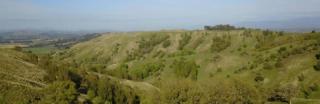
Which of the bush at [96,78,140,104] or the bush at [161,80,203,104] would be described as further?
the bush at [96,78,140,104]

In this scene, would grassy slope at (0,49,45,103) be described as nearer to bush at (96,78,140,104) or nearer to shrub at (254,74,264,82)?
bush at (96,78,140,104)

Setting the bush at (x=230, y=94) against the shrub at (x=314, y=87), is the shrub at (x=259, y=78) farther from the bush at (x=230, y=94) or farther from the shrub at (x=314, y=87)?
the bush at (x=230, y=94)

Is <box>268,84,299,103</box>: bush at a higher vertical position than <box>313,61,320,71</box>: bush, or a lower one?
lower

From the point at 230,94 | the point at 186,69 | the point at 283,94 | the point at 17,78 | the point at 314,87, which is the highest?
the point at 17,78

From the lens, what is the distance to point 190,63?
509 ft

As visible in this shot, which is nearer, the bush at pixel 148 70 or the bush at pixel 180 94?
the bush at pixel 180 94

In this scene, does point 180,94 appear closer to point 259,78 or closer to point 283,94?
point 283,94

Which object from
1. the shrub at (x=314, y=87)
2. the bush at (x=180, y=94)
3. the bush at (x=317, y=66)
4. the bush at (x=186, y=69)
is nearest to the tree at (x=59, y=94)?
the bush at (x=180, y=94)

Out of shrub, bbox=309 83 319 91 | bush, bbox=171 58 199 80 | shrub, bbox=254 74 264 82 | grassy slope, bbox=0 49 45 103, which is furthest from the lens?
bush, bbox=171 58 199 80

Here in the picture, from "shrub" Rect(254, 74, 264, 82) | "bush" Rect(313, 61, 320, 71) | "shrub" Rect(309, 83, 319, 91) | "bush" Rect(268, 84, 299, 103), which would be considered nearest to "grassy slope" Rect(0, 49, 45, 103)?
"bush" Rect(268, 84, 299, 103)

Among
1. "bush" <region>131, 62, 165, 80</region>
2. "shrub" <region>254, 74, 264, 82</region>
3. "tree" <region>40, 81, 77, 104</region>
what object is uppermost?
"tree" <region>40, 81, 77, 104</region>

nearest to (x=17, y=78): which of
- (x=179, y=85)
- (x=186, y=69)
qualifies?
(x=179, y=85)

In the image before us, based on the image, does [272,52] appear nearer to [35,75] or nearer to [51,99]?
[35,75]

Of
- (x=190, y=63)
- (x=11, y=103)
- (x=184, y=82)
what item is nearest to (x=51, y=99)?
(x=11, y=103)
